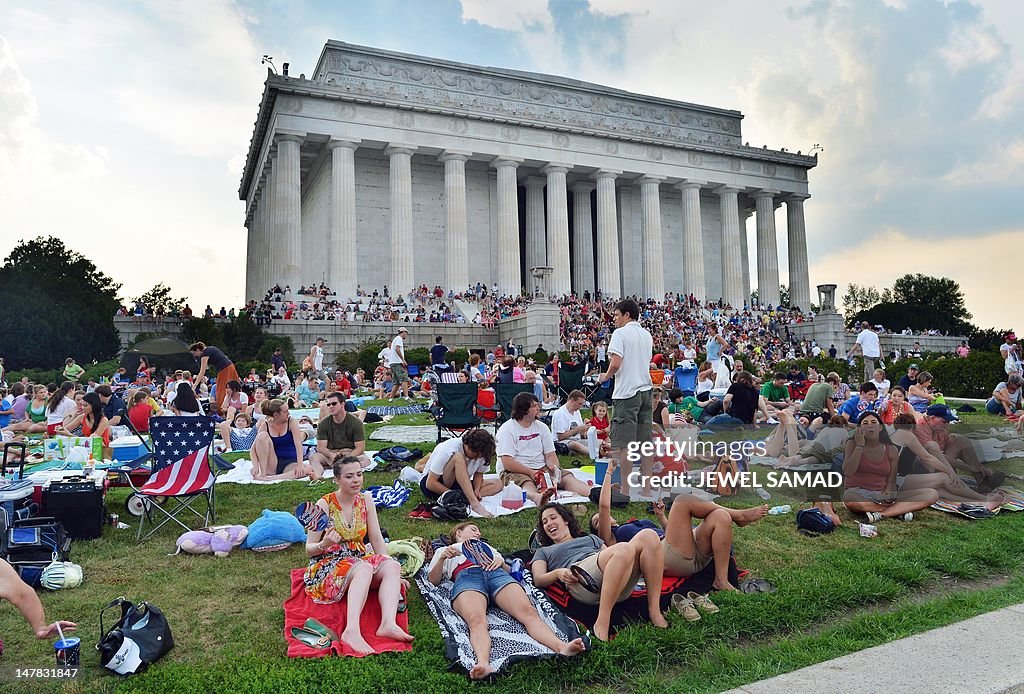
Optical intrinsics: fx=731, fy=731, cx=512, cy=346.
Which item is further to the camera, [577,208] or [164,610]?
[577,208]

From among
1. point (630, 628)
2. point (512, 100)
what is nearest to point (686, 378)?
point (630, 628)

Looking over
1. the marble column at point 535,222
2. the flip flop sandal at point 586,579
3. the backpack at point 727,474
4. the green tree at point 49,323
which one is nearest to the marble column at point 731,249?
the marble column at point 535,222

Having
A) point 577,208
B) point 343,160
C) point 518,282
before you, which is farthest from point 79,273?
point 577,208

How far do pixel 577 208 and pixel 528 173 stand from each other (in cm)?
440

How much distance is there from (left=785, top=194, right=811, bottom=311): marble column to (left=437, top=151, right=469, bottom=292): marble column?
24027mm

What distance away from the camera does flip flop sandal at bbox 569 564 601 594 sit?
5.02 metres

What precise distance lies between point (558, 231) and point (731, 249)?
1295cm

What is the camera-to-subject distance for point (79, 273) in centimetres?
4128

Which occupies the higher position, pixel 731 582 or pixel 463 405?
pixel 463 405

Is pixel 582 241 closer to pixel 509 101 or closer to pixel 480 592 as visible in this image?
pixel 509 101

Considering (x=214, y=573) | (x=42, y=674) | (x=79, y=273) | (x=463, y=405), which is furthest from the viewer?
(x=79, y=273)

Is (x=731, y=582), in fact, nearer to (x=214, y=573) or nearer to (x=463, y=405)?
(x=214, y=573)

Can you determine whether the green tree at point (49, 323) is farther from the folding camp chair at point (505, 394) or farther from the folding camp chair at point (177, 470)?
the folding camp chair at point (177, 470)

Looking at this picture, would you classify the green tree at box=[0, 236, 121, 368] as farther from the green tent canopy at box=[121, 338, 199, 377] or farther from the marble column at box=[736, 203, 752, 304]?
the marble column at box=[736, 203, 752, 304]
